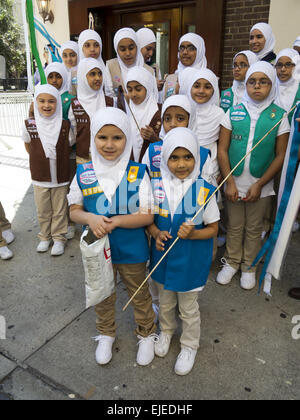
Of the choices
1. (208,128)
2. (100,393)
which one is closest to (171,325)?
(100,393)

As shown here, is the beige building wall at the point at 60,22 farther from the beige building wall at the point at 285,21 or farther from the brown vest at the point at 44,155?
the brown vest at the point at 44,155

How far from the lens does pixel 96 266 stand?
6.33 feet

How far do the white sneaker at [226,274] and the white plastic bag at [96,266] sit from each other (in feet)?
4.32

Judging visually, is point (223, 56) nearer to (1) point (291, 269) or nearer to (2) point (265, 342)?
(1) point (291, 269)

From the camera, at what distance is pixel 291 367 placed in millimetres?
2186

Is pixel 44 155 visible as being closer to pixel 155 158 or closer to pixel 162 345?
pixel 155 158

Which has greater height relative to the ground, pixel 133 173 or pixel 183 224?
pixel 133 173

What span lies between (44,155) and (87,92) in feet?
2.42

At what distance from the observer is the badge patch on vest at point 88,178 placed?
2.02 m

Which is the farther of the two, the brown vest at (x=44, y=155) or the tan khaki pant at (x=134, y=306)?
the brown vest at (x=44, y=155)

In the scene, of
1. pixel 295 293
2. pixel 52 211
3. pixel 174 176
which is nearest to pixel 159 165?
pixel 174 176

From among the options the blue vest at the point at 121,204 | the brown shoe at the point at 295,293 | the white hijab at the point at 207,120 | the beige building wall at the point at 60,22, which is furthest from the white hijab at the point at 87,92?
the beige building wall at the point at 60,22

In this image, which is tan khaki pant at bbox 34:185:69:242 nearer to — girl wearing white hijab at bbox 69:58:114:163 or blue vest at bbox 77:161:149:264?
girl wearing white hijab at bbox 69:58:114:163

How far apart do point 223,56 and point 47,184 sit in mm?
3776
